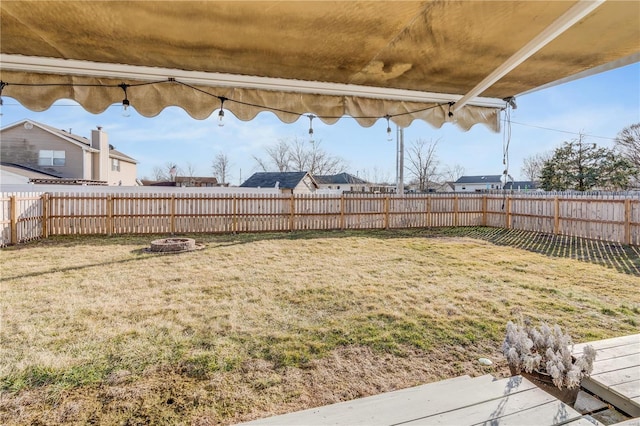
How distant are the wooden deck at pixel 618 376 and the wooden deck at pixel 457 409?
0.47 metres

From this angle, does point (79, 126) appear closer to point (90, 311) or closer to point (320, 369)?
point (90, 311)

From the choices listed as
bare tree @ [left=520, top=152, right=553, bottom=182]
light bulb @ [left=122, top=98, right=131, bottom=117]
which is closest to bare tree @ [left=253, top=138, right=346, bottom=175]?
bare tree @ [left=520, top=152, right=553, bottom=182]

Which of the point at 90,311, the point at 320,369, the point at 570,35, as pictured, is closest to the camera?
the point at 570,35

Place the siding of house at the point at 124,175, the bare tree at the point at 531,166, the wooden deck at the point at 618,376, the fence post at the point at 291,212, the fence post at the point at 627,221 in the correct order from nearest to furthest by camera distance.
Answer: the wooden deck at the point at 618,376 → the fence post at the point at 627,221 → the fence post at the point at 291,212 → the siding of house at the point at 124,175 → the bare tree at the point at 531,166

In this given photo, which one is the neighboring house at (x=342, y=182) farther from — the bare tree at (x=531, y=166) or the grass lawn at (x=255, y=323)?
the grass lawn at (x=255, y=323)

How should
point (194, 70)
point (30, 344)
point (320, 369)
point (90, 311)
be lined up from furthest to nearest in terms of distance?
point (90, 311), point (30, 344), point (320, 369), point (194, 70)

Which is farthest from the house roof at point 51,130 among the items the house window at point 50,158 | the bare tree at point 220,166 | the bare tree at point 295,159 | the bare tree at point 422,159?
the bare tree at point 422,159

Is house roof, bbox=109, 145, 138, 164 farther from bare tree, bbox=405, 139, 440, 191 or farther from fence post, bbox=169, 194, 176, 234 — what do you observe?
bare tree, bbox=405, 139, 440, 191

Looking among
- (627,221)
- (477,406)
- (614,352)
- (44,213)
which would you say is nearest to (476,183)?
(627,221)

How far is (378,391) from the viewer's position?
7.34 ft

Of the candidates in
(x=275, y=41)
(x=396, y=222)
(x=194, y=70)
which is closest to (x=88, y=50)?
(x=194, y=70)

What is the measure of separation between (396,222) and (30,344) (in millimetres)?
10795

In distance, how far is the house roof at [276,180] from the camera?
79.2 feet

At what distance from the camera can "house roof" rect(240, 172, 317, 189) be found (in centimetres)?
2412
